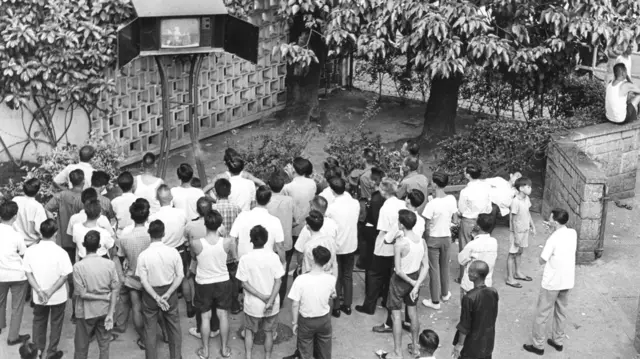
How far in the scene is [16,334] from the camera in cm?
988

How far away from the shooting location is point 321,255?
885 centimetres

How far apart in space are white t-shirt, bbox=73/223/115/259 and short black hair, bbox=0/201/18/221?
24.2 inches

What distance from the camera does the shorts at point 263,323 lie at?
9.47 m

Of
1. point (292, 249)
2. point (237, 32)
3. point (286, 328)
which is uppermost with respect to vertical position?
point (237, 32)

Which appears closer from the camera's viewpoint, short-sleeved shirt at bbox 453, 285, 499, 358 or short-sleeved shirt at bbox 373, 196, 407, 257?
short-sleeved shirt at bbox 453, 285, 499, 358

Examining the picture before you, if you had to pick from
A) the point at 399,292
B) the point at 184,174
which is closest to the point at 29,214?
the point at 184,174

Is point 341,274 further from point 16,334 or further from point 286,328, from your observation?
point 16,334

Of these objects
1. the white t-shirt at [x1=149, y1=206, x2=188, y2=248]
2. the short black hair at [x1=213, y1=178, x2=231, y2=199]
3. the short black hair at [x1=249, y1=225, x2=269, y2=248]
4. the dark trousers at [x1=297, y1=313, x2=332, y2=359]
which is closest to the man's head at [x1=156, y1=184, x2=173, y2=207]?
the white t-shirt at [x1=149, y1=206, x2=188, y2=248]

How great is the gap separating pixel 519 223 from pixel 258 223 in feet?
10.6

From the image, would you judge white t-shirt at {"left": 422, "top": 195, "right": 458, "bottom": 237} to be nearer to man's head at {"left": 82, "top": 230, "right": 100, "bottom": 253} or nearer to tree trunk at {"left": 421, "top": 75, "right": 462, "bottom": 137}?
man's head at {"left": 82, "top": 230, "right": 100, "bottom": 253}

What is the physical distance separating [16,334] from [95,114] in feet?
15.0

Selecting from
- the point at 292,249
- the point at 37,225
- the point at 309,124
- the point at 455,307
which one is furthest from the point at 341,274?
the point at 309,124

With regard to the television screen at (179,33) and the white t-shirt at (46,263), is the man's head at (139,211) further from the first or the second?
the television screen at (179,33)

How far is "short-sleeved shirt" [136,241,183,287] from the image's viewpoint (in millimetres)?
9102
